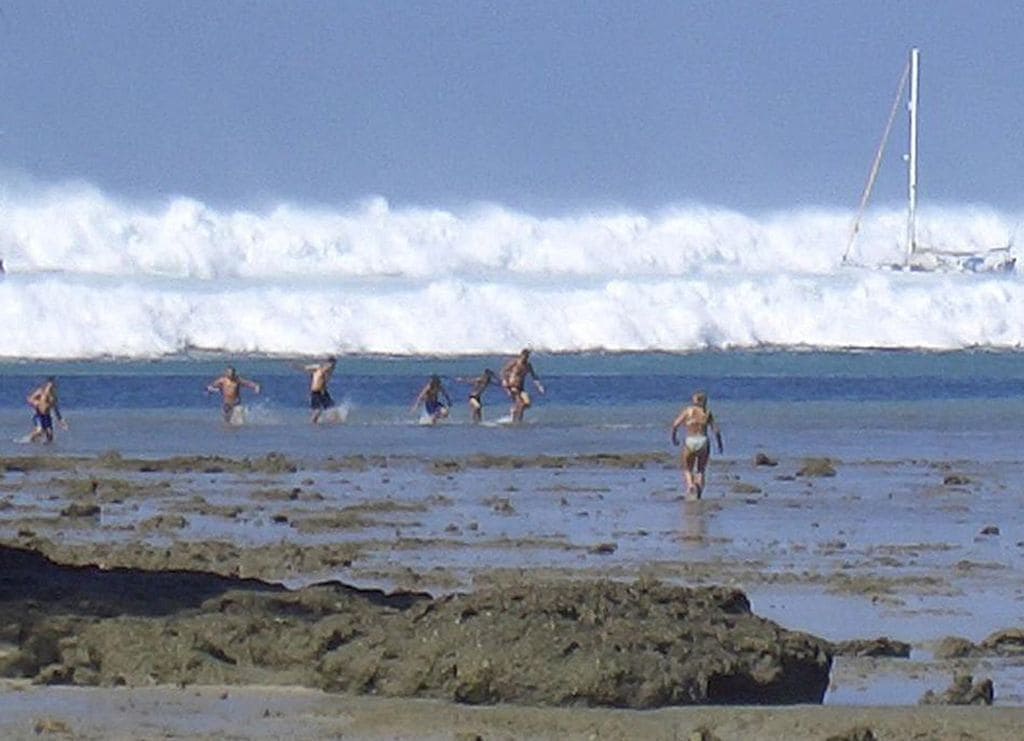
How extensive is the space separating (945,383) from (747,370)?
580 inches

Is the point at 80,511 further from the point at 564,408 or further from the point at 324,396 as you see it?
the point at 564,408

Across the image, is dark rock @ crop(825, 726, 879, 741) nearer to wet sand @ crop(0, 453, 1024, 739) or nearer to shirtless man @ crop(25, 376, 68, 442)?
wet sand @ crop(0, 453, 1024, 739)

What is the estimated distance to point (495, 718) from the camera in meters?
12.4

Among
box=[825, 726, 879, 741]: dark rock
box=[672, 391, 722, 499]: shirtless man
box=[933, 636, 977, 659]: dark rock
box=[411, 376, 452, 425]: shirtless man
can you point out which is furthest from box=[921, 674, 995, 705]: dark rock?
box=[411, 376, 452, 425]: shirtless man

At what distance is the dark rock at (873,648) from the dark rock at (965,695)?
4.91ft

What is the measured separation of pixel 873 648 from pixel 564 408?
37.3 metres

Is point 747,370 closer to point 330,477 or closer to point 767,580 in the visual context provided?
point 330,477

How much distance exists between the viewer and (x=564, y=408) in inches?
2052

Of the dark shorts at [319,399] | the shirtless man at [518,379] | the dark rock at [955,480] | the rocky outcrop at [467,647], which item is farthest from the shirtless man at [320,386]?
the rocky outcrop at [467,647]

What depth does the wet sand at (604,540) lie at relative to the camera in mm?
12945

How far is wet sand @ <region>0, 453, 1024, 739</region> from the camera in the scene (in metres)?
12.9

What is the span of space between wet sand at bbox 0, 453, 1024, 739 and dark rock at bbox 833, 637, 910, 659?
0.08 metres

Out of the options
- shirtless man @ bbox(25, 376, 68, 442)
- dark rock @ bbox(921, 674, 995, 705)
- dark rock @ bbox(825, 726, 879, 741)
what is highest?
shirtless man @ bbox(25, 376, 68, 442)

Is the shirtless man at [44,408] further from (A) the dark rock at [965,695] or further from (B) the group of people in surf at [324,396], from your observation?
(A) the dark rock at [965,695]
